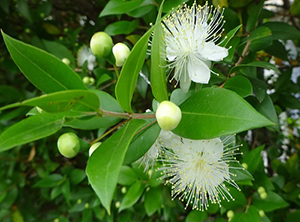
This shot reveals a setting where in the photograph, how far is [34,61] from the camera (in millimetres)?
538

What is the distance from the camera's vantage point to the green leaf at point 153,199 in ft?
4.15

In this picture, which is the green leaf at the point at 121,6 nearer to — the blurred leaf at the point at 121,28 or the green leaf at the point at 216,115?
the blurred leaf at the point at 121,28

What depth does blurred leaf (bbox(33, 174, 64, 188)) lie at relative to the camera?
67.2 inches

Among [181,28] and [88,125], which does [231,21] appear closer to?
[181,28]

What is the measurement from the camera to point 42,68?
0.55 meters

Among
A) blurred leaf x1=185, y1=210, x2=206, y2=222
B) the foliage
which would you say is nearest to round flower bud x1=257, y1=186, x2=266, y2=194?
the foliage

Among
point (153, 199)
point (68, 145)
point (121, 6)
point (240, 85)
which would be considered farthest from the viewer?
point (153, 199)

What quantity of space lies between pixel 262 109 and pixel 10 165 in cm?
167

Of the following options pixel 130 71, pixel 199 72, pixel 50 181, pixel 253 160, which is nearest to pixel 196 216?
pixel 253 160

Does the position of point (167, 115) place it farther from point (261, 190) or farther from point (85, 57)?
point (85, 57)

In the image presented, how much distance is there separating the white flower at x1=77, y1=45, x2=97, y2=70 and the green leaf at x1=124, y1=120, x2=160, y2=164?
3.20 ft

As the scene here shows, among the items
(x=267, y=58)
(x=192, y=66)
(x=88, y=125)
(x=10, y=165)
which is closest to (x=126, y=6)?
(x=192, y=66)

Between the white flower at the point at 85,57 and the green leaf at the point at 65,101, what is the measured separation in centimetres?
103

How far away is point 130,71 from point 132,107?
2.87ft
